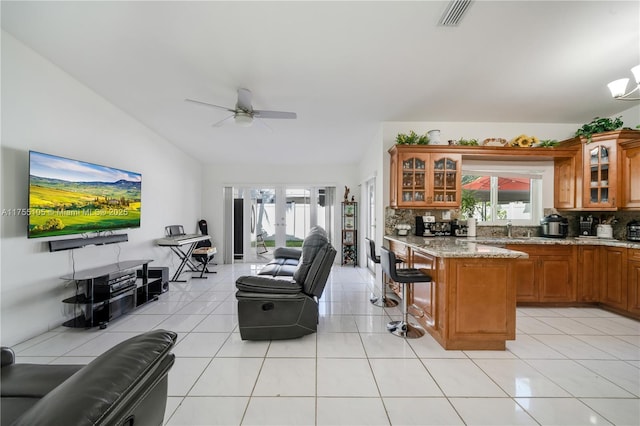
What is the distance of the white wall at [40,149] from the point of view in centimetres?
223

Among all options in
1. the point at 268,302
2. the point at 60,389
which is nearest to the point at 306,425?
the point at 268,302

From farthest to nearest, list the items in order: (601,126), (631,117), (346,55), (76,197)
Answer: (631,117) < (601,126) < (76,197) < (346,55)

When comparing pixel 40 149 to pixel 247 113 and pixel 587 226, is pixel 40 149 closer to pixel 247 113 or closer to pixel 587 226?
pixel 247 113

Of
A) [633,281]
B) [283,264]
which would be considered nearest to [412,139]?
[283,264]

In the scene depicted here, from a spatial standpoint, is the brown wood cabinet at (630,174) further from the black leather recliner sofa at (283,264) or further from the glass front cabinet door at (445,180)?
the black leather recliner sofa at (283,264)

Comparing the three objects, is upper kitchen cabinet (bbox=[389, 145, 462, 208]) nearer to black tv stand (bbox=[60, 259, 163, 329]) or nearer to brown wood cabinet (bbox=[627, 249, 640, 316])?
brown wood cabinet (bbox=[627, 249, 640, 316])

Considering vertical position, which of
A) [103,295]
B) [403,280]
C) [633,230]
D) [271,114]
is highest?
[271,114]

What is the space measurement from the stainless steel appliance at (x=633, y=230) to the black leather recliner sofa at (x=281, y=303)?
153 inches

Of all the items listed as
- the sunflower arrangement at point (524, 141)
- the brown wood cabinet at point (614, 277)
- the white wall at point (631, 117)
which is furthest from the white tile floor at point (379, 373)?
the white wall at point (631, 117)

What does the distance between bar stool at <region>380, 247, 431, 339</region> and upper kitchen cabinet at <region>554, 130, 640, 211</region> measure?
289 centimetres

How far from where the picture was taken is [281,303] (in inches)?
96.4

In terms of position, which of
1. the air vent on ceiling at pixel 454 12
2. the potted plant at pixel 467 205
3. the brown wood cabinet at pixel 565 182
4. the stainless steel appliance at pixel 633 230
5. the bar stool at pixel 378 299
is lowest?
the bar stool at pixel 378 299

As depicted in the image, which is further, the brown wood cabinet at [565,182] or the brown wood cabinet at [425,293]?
the brown wood cabinet at [565,182]

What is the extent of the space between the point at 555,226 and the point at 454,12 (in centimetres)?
337
